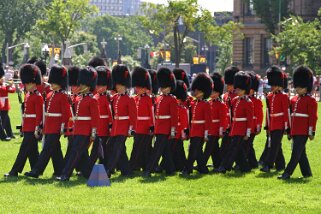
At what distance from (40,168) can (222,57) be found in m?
86.4

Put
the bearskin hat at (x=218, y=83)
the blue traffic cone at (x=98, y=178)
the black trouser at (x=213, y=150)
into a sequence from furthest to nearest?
1. the bearskin hat at (x=218, y=83)
2. the black trouser at (x=213, y=150)
3. the blue traffic cone at (x=98, y=178)

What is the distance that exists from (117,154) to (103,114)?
748 mm

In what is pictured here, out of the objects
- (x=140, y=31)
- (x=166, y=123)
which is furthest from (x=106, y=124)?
(x=140, y=31)

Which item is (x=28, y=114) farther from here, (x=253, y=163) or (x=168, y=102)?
(x=253, y=163)

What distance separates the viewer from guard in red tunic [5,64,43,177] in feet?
56.3

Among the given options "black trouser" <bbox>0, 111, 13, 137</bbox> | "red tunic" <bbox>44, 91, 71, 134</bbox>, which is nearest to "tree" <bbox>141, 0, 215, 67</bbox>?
"black trouser" <bbox>0, 111, 13, 137</bbox>

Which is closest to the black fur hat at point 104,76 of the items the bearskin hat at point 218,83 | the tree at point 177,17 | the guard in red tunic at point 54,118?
the guard in red tunic at point 54,118

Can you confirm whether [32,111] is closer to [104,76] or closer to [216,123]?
[104,76]

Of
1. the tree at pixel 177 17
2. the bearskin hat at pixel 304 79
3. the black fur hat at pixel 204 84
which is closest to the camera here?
the bearskin hat at pixel 304 79

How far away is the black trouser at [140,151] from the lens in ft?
58.6

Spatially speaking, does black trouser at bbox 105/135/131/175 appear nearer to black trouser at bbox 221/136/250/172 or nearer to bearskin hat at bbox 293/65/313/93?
black trouser at bbox 221/136/250/172

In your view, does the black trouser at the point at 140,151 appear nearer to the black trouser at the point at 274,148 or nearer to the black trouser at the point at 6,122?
the black trouser at the point at 274,148

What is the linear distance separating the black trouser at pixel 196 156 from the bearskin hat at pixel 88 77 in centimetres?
208

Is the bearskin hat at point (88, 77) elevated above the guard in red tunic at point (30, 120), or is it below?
above
